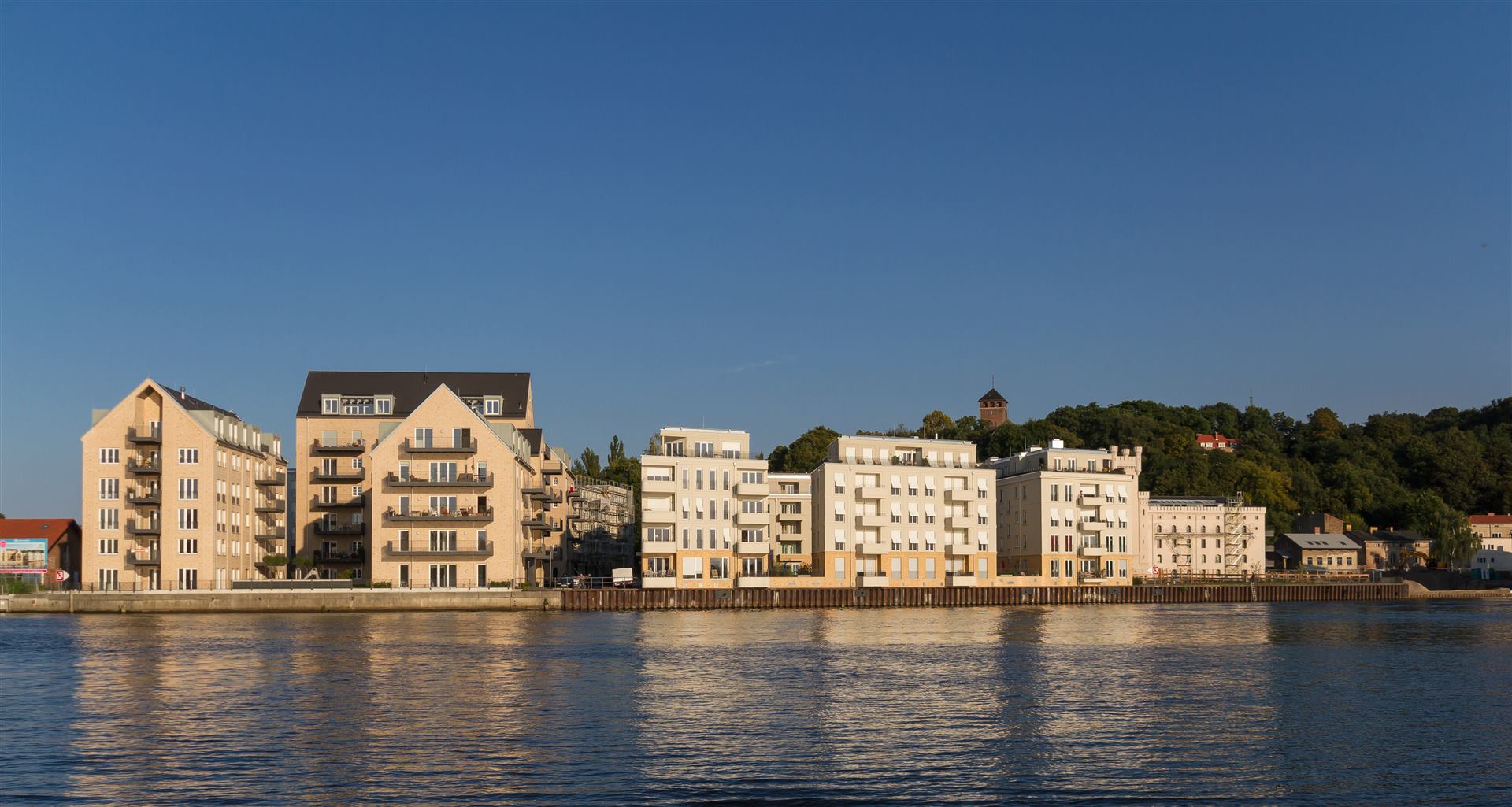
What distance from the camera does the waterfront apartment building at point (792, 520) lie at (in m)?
126

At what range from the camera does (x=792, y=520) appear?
418ft

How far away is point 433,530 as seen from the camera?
11288 centimetres

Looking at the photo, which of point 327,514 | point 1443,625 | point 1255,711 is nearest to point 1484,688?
point 1255,711

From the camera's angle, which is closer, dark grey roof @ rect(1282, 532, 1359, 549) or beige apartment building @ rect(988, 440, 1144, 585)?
beige apartment building @ rect(988, 440, 1144, 585)

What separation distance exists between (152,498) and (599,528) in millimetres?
63660

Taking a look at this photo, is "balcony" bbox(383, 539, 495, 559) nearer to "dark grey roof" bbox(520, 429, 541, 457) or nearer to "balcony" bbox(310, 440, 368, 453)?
"dark grey roof" bbox(520, 429, 541, 457)

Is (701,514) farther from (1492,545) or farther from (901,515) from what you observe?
(1492,545)

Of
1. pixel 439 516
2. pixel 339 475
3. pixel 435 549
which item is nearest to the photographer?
pixel 439 516

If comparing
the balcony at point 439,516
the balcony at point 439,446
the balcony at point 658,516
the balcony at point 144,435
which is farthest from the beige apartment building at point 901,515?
the balcony at point 144,435

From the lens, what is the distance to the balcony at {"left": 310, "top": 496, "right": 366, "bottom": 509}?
12862 centimetres

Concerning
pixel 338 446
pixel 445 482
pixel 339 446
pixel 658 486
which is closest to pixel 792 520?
pixel 658 486

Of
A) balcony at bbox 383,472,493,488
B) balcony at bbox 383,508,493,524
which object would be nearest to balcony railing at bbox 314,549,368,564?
balcony at bbox 383,508,493,524

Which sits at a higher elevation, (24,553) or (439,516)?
(439,516)

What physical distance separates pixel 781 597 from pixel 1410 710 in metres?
74.3
